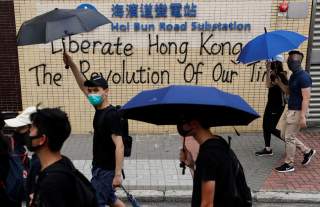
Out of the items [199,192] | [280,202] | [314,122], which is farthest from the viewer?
[314,122]

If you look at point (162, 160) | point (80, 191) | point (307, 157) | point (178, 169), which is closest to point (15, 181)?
point (80, 191)

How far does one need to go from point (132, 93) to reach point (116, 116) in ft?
13.0

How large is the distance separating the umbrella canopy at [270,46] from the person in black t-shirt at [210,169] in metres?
2.92

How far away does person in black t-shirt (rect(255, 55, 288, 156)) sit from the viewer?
268 inches

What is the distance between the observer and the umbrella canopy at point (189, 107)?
2.84m

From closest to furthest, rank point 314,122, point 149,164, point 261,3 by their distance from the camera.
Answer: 1. point 149,164
2. point 261,3
3. point 314,122

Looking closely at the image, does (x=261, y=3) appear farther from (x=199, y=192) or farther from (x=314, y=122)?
(x=199, y=192)

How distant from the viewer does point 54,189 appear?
2.51m

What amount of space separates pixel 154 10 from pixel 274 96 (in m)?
2.64

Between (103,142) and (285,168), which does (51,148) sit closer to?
(103,142)

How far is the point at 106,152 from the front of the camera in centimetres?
451

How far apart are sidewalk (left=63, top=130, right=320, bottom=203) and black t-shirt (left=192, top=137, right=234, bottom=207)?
3.01 m

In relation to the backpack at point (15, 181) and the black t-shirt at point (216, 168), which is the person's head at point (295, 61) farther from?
the backpack at point (15, 181)

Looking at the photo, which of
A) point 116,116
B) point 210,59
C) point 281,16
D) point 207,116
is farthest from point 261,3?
point 207,116
